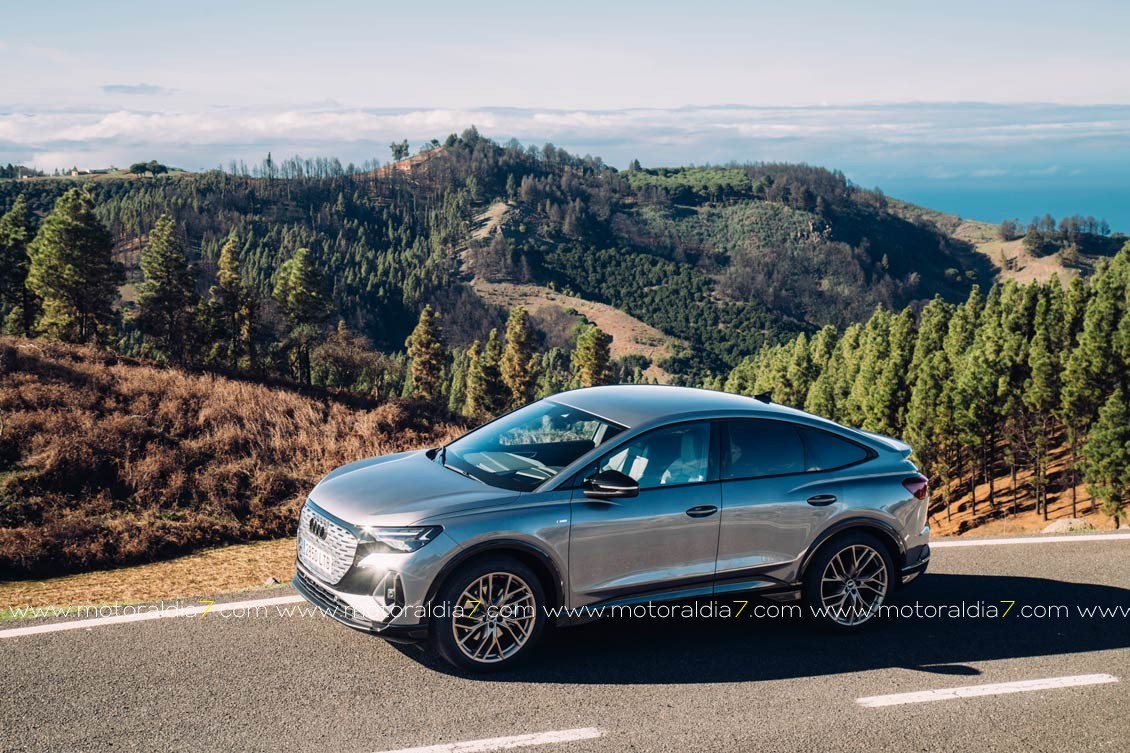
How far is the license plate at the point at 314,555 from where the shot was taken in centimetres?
568

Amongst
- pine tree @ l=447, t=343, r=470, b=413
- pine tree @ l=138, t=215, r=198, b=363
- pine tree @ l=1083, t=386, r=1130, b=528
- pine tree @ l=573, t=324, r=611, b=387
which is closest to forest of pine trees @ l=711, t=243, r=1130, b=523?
pine tree @ l=1083, t=386, r=1130, b=528

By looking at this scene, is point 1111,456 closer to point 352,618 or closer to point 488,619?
point 488,619

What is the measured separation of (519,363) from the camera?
80.9 meters

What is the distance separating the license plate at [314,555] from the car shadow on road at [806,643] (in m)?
0.87

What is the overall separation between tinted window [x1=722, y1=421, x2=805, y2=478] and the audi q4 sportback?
11 mm

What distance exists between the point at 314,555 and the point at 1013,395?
55.3 metres

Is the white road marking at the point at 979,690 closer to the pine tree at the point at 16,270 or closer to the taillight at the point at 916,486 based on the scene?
the taillight at the point at 916,486

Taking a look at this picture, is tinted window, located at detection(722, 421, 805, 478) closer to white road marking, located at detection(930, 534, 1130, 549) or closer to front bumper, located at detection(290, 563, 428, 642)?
front bumper, located at detection(290, 563, 428, 642)

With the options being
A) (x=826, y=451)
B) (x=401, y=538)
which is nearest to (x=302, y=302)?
(x=826, y=451)

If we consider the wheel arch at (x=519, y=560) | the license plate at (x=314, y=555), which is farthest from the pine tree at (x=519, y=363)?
the wheel arch at (x=519, y=560)

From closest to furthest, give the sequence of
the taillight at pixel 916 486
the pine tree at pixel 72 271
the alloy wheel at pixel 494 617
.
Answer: the alloy wheel at pixel 494 617, the taillight at pixel 916 486, the pine tree at pixel 72 271

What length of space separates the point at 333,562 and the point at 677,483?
236 centimetres

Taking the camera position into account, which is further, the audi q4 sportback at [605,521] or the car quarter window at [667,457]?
the car quarter window at [667,457]

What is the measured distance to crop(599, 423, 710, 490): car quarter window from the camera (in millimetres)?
6148
